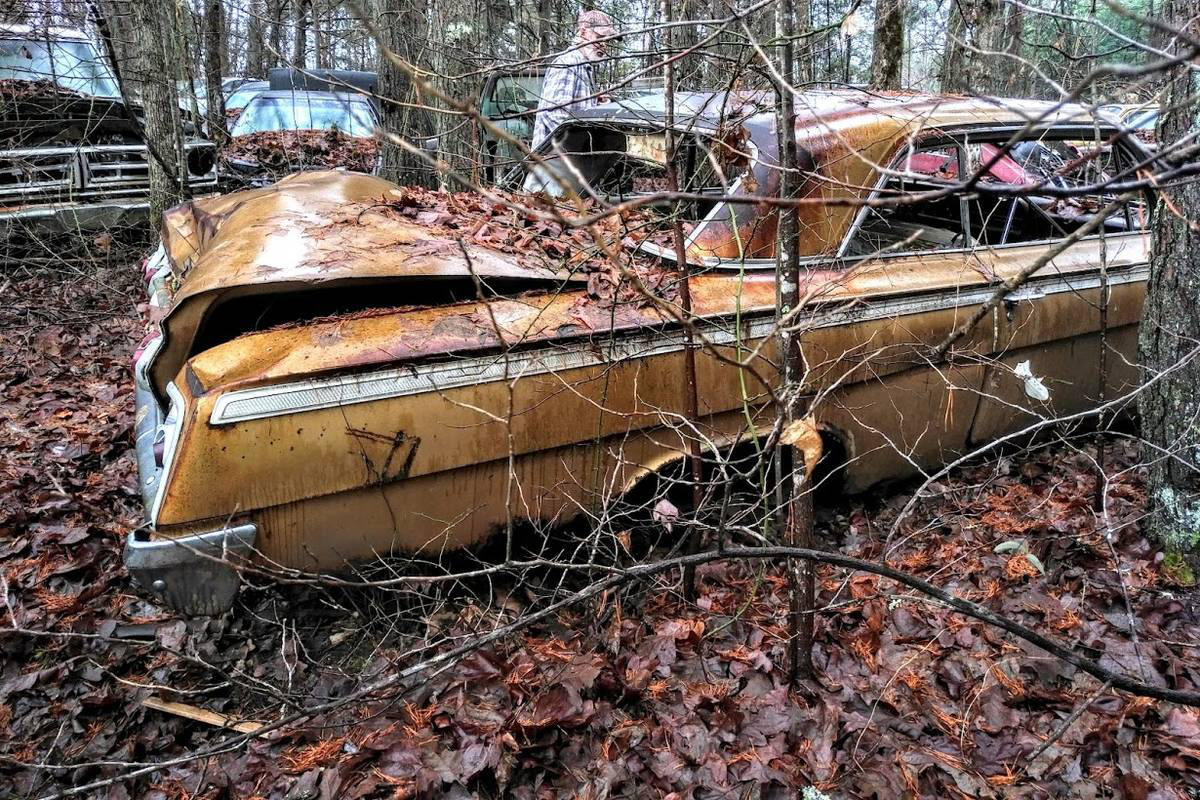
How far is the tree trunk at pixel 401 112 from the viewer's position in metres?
6.34

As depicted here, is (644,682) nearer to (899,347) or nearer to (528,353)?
(528,353)

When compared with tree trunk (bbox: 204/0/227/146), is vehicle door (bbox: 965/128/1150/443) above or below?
below

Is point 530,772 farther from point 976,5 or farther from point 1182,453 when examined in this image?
point 976,5

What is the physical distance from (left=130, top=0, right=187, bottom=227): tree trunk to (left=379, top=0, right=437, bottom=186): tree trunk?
1.56 meters

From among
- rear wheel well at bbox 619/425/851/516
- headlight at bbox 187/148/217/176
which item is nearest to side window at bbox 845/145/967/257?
rear wheel well at bbox 619/425/851/516

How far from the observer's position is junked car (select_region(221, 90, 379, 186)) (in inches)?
313

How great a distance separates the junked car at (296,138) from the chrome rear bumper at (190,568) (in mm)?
6073

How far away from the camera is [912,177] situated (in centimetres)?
110

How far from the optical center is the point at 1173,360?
2756 mm

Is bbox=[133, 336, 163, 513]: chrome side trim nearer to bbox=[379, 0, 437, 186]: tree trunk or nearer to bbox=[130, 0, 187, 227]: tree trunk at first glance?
bbox=[379, 0, 437, 186]: tree trunk

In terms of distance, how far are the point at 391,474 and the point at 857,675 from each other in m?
1.60

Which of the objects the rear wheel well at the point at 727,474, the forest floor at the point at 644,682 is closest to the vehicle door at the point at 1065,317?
the forest floor at the point at 644,682

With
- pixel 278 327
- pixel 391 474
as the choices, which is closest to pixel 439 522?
pixel 391 474

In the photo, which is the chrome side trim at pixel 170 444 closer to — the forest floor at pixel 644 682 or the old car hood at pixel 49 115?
the forest floor at pixel 644 682
